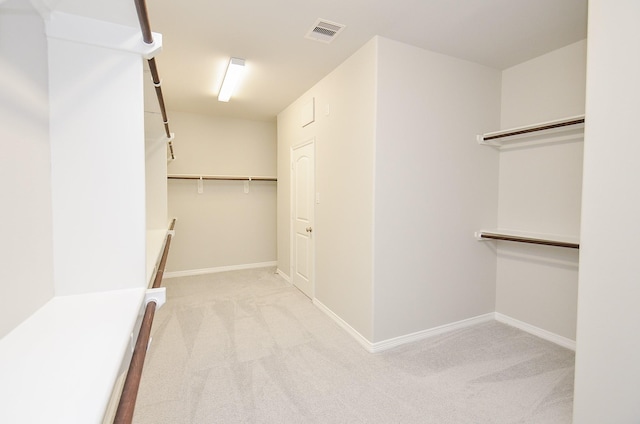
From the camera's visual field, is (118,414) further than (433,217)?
No

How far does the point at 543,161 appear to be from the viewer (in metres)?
2.83

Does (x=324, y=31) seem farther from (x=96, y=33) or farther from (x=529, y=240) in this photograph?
(x=529, y=240)

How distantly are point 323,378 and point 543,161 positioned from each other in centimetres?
279

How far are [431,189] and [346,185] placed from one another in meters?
0.79

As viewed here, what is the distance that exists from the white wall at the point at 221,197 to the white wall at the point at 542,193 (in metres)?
3.67

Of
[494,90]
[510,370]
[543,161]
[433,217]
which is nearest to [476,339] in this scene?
[510,370]

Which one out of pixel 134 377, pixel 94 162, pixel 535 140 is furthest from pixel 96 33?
pixel 535 140

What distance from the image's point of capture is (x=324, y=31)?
237 cm

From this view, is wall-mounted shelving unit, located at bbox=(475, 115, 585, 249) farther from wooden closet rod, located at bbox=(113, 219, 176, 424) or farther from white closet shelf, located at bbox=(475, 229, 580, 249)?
wooden closet rod, located at bbox=(113, 219, 176, 424)

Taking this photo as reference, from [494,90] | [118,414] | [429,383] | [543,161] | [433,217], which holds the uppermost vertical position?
[494,90]

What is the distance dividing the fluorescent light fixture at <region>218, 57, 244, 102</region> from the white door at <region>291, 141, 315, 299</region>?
42.7 inches

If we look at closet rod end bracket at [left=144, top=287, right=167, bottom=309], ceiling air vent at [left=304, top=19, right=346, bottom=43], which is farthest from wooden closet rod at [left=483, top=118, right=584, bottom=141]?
closet rod end bracket at [left=144, top=287, right=167, bottom=309]

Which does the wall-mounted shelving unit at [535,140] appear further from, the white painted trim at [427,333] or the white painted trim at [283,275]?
the white painted trim at [283,275]

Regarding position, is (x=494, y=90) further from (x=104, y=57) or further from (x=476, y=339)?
(x=104, y=57)
